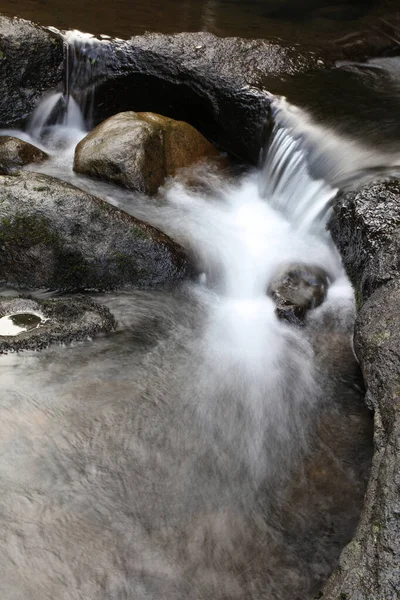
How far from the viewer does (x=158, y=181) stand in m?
7.05

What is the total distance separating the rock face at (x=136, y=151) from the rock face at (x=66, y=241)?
53.8 inches

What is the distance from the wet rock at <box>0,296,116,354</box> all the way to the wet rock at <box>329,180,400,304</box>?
7.15 feet

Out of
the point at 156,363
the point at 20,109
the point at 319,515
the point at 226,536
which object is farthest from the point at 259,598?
the point at 20,109

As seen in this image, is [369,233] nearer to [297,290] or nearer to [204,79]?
[297,290]

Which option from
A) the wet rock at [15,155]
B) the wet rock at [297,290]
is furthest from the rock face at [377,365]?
the wet rock at [15,155]

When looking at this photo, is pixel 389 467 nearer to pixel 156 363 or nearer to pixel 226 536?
pixel 226 536

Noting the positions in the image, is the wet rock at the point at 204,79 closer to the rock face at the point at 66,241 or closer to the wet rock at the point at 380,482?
the rock face at the point at 66,241

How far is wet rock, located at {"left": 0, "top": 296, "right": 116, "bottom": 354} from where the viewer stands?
4.52m

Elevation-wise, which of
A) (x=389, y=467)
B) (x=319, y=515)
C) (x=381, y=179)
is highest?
(x=381, y=179)

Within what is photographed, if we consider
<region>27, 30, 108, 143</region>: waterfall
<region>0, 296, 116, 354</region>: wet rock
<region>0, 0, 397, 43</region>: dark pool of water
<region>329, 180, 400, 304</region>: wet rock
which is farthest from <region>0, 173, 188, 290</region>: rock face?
<region>0, 0, 397, 43</region>: dark pool of water

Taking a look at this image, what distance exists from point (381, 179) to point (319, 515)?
10.6 feet

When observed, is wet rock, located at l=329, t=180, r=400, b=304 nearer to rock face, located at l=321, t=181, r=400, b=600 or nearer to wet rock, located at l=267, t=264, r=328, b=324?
rock face, located at l=321, t=181, r=400, b=600

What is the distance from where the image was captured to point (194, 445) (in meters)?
4.09

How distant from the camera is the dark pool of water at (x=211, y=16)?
889cm
